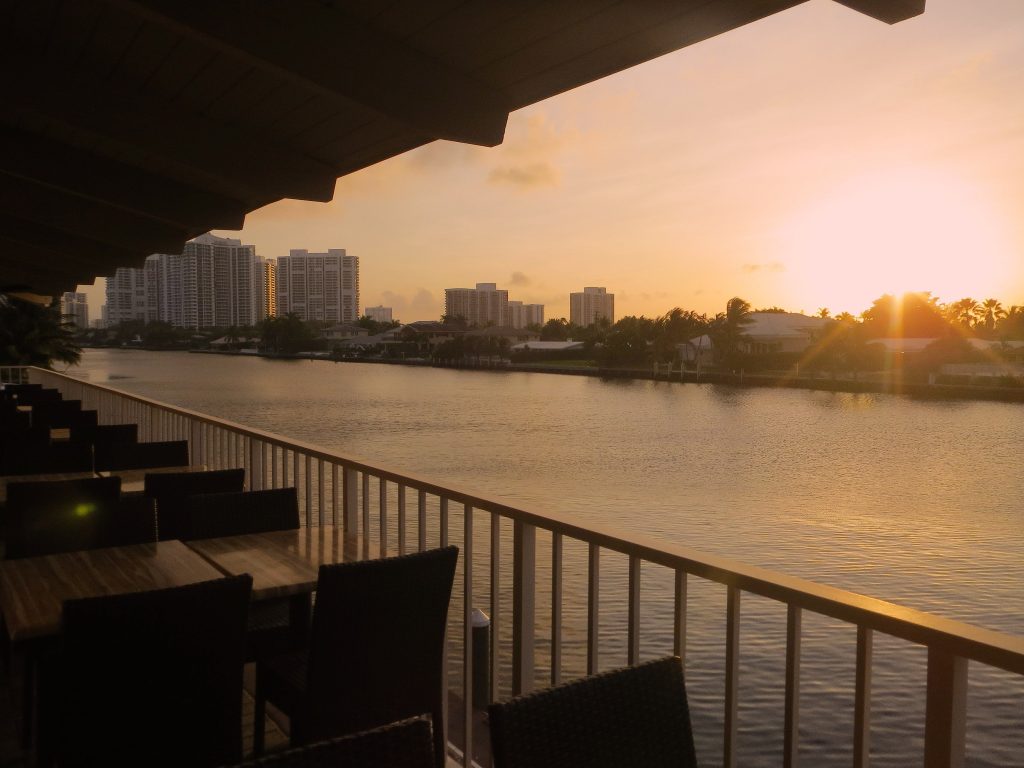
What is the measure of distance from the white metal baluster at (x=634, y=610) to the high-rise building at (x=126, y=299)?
15268 centimetres

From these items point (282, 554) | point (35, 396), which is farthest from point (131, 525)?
point (35, 396)

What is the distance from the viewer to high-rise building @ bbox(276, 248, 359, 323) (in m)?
177

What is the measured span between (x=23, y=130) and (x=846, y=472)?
126 feet

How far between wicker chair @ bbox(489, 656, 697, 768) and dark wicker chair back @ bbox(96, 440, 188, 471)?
449cm

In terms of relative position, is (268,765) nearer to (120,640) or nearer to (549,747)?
(549,747)

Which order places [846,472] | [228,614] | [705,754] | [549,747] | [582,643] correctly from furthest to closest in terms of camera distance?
[846,472] → [582,643] → [705,754] → [228,614] → [549,747]

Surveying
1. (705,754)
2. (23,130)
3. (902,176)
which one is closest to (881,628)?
(23,130)

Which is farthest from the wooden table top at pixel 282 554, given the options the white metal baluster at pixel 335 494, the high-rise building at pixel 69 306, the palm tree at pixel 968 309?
the palm tree at pixel 968 309

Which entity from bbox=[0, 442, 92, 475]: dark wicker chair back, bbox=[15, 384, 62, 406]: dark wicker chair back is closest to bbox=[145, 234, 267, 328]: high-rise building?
bbox=[15, 384, 62, 406]: dark wicker chair back

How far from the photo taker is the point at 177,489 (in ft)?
12.8

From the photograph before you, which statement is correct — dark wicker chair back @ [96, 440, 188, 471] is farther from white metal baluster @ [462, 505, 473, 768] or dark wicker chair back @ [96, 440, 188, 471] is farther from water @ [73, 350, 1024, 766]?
water @ [73, 350, 1024, 766]

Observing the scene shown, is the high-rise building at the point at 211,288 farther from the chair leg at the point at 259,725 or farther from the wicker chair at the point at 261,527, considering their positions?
the chair leg at the point at 259,725

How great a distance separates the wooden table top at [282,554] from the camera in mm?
2652

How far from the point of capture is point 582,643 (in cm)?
1294
